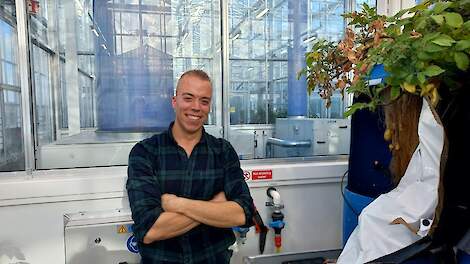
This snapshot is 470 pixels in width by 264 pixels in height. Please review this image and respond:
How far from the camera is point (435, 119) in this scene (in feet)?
2.74

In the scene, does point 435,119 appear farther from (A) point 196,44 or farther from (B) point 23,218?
(B) point 23,218

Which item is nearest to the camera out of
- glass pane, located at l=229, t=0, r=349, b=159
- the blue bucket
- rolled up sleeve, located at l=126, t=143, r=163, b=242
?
rolled up sleeve, located at l=126, t=143, r=163, b=242

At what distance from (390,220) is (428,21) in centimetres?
50

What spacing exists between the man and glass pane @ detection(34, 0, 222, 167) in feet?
1.54

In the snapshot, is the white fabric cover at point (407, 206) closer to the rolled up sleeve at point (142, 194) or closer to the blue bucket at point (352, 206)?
the blue bucket at point (352, 206)

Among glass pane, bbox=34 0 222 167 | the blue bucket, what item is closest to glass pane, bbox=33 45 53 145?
glass pane, bbox=34 0 222 167

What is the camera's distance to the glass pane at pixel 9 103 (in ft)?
5.60

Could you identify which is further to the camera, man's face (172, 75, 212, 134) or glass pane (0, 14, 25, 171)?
glass pane (0, 14, 25, 171)

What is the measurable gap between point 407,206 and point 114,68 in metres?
1.58

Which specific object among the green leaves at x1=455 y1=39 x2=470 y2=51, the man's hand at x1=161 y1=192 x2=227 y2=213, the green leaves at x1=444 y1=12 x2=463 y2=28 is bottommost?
the man's hand at x1=161 y1=192 x2=227 y2=213

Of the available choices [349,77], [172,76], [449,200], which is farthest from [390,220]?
[172,76]

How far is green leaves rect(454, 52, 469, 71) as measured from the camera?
761 millimetres

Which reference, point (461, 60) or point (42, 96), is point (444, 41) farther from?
point (42, 96)

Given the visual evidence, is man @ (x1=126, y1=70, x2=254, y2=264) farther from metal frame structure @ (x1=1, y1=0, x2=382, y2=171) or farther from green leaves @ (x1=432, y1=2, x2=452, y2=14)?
→ green leaves @ (x1=432, y1=2, x2=452, y2=14)
